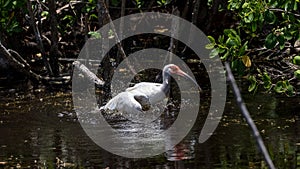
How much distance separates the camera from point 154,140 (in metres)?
7.57

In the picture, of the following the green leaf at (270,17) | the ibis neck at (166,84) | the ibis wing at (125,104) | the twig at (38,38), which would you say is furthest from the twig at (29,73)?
the green leaf at (270,17)

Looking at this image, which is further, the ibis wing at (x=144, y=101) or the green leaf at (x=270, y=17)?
the ibis wing at (x=144, y=101)

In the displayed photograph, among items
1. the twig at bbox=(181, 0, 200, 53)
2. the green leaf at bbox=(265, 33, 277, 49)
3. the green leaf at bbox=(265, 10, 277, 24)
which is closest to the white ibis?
the twig at bbox=(181, 0, 200, 53)

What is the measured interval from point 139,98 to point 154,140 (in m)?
1.82

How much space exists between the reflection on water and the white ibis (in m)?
0.25

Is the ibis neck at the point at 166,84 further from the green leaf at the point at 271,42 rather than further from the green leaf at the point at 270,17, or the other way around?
the green leaf at the point at 270,17

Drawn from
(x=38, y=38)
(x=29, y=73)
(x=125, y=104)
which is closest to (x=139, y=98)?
(x=125, y=104)

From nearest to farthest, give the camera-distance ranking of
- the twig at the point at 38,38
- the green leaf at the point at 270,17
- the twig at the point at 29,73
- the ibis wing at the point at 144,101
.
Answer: the green leaf at the point at 270,17
the ibis wing at the point at 144,101
the twig at the point at 38,38
the twig at the point at 29,73

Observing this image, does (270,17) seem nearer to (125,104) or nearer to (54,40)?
(125,104)

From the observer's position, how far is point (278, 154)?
6.62 meters

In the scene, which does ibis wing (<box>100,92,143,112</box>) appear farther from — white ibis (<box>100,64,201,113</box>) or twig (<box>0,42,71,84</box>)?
twig (<box>0,42,71,84</box>)

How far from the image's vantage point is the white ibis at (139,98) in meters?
8.95

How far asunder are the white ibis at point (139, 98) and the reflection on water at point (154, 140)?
25cm

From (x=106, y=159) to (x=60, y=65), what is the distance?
5.53 m
